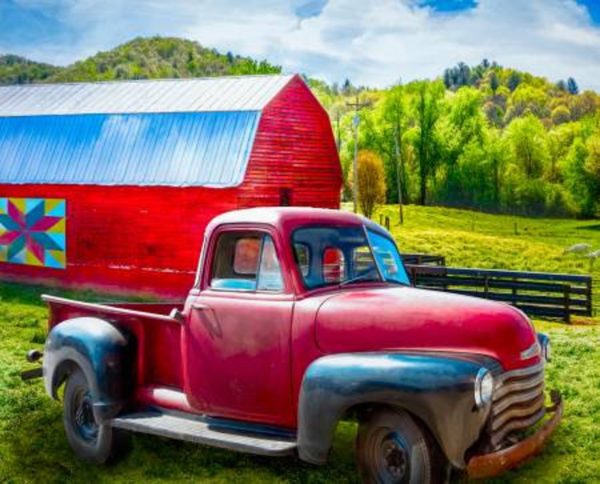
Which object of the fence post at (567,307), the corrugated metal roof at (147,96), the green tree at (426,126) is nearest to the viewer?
the fence post at (567,307)

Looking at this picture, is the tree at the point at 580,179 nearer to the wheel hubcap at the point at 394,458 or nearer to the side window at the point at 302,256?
the side window at the point at 302,256

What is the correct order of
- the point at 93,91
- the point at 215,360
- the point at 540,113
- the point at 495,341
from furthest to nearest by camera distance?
1. the point at 540,113
2. the point at 93,91
3. the point at 215,360
4. the point at 495,341

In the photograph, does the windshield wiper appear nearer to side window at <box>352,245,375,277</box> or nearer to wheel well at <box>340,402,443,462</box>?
side window at <box>352,245,375,277</box>

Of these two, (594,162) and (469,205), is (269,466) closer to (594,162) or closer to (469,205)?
(594,162)

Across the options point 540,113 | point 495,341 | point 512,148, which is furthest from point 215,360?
point 540,113

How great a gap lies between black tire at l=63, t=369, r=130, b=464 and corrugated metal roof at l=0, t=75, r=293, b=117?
1505 cm

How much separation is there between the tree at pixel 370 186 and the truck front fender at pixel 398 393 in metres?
52.1

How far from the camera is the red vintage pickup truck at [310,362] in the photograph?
237 inches

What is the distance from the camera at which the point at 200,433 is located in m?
7.09

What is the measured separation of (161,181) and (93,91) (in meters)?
6.23

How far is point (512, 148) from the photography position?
87.6 m

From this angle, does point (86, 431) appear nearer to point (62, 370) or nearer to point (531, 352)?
point (62, 370)

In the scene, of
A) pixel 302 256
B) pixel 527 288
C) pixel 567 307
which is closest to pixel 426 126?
pixel 527 288

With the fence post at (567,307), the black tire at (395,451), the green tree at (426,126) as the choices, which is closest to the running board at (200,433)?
the black tire at (395,451)
